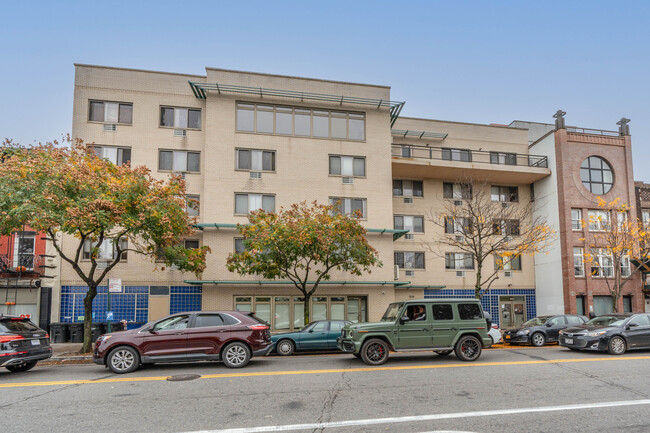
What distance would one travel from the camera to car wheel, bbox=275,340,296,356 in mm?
16453

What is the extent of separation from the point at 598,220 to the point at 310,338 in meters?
21.0

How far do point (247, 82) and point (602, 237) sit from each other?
73.3 feet

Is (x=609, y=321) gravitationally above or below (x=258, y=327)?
below

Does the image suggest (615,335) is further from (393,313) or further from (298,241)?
(298,241)

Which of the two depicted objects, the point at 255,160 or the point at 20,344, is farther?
the point at 255,160

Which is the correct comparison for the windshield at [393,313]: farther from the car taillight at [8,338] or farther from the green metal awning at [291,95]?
the green metal awning at [291,95]

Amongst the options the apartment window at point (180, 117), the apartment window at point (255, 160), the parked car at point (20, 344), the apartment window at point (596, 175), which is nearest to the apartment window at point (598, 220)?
the apartment window at point (596, 175)

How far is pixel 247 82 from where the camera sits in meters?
25.9

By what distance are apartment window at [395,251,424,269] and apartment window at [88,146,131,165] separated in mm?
15942

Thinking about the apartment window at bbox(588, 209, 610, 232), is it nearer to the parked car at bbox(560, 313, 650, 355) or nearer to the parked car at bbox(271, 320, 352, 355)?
the parked car at bbox(560, 313, 650, 355)

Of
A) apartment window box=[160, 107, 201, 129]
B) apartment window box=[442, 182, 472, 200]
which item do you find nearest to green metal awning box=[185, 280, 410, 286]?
apartment window box=[442, 182, 472, 200]

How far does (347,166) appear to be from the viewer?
26.6 meters

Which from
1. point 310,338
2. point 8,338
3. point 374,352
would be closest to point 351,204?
point 310,338

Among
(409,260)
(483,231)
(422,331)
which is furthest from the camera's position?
(409,260)
